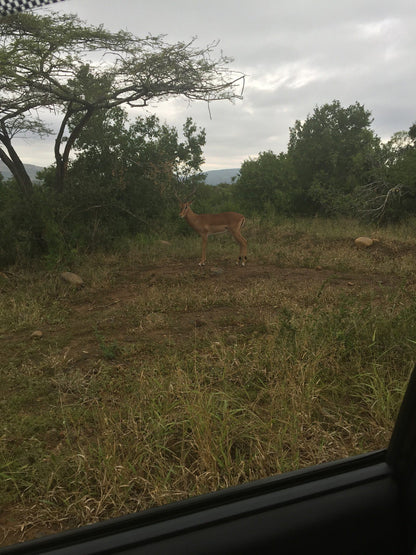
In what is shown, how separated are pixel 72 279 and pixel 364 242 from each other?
576 cm

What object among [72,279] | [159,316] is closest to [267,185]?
[72,279]

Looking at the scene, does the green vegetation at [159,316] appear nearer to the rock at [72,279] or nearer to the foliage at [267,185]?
the rock at [72,279]

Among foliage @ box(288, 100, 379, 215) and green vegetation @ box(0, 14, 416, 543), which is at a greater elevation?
foliage @ box(288, 100, 379, 215)

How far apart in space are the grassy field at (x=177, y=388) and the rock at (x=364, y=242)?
2.15 metres

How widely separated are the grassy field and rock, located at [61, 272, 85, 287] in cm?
23

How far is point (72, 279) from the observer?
5887 mm

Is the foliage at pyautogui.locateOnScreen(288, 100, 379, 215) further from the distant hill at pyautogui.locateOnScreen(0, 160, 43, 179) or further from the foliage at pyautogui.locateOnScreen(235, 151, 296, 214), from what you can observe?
the distant hill at pyautogui.locateOnScreen(0, 160, 43, 179)

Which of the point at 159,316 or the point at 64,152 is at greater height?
the point at 64,152

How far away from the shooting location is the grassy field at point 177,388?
180 cm

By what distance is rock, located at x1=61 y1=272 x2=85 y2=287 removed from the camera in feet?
19.2

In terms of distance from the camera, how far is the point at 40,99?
27.0 feet

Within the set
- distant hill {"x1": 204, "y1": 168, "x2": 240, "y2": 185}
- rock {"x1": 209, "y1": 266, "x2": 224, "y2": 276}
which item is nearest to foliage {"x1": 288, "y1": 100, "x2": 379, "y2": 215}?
distant hill {"x1": 204, "y1": 168, "x2": 240, "y2": 185}

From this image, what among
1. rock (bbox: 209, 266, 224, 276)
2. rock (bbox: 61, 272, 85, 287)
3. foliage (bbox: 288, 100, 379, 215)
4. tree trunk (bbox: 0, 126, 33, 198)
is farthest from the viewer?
foliage (bbox: 288, 100, 379, 215)

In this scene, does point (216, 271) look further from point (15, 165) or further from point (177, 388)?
point (15, 165)
